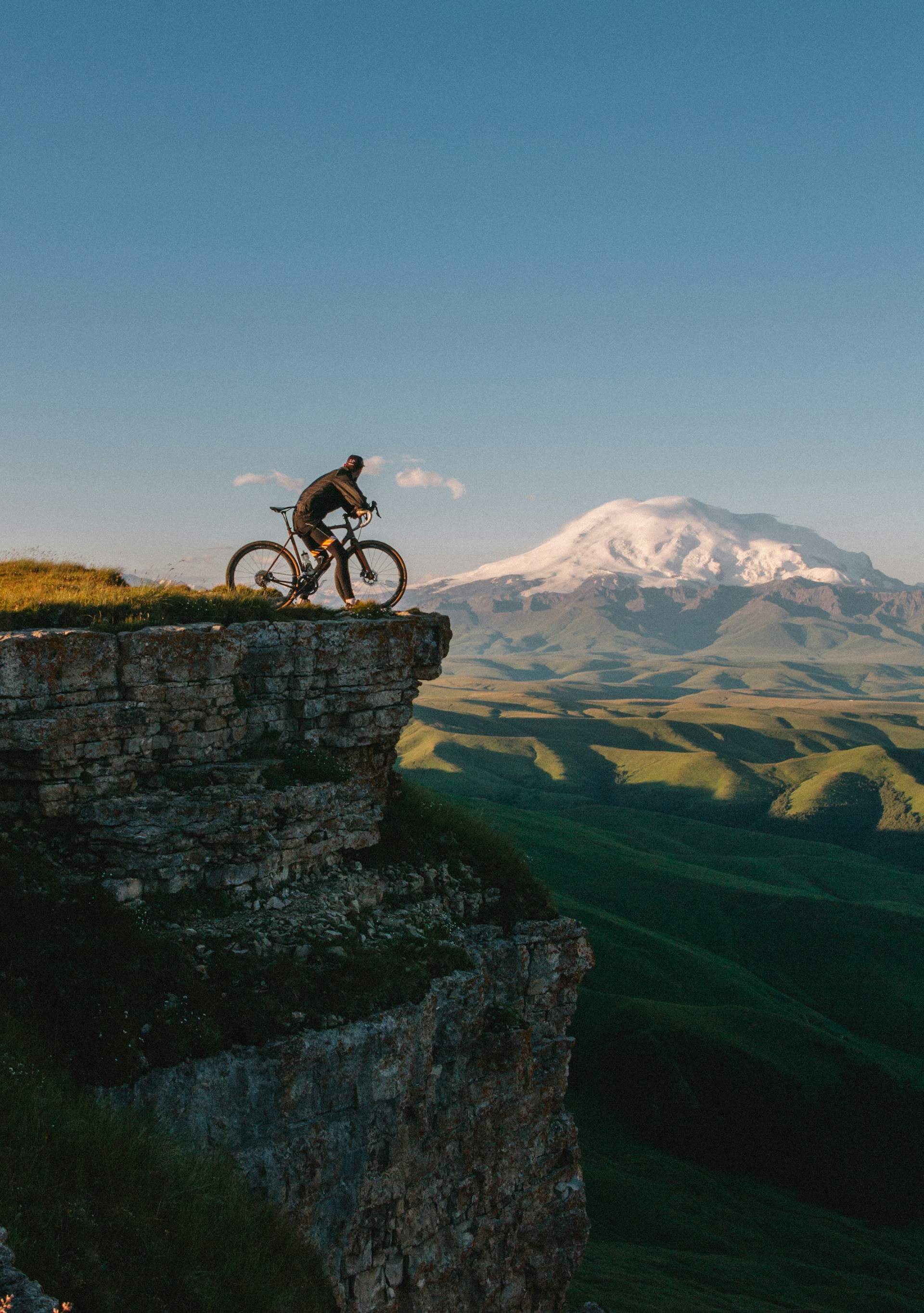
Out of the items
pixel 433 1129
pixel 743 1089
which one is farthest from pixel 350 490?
pixel 743 1089

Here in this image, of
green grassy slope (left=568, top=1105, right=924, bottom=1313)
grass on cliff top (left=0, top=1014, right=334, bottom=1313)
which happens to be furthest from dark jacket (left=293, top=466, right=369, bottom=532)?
green grassy slope (left=568, top=1105, right=924, bottom=1313)

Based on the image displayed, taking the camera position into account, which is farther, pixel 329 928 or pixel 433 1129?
pixel 433 1129

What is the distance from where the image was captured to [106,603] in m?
17.7

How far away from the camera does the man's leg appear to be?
2219cm

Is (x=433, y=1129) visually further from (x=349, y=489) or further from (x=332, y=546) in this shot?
(x=349, y=489)

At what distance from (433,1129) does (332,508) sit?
13.9 m

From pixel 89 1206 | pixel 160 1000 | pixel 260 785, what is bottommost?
pixel 89 1206

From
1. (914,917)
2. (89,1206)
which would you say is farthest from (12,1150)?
(914,917)

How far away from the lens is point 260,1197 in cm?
1392

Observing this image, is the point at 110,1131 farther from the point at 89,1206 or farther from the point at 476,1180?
the point at 476,1180

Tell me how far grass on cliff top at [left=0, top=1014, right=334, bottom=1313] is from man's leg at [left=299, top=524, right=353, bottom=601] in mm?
12570

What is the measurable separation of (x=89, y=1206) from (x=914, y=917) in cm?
13041

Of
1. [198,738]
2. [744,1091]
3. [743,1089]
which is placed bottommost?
[744,1091]

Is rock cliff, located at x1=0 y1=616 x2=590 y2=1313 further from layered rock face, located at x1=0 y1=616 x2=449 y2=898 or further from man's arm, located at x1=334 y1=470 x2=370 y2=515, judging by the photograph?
man's arm, located at x1=334 y1=470 x2=370 y2=515
